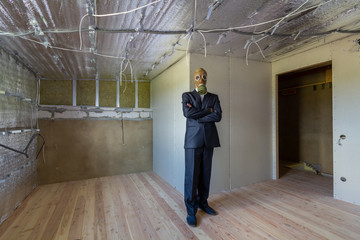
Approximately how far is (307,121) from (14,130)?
5.42m

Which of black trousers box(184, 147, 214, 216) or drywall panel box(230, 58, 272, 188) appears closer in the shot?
black trousers box(184, 147, 214, 216)

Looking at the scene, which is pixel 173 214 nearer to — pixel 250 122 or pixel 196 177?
pixel 196 177

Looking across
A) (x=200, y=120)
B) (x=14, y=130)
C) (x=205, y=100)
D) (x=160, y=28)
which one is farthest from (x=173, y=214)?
(x=14, y=130)

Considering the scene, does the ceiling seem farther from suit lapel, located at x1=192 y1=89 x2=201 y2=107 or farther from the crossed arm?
the crossed arm

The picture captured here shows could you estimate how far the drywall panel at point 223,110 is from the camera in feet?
8.89

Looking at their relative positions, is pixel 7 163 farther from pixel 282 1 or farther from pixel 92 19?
pixel 282 1

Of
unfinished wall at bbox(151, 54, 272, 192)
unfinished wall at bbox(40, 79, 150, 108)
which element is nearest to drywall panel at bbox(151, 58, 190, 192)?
unfinished wall at bbox(151, 54, 272, 192)

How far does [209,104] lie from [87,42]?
1644mm

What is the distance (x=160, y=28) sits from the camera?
6.17 ft

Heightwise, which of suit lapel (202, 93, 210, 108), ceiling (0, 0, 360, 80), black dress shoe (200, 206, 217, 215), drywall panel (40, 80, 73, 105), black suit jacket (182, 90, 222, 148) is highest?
ceiling (0, 0, 360, 80)

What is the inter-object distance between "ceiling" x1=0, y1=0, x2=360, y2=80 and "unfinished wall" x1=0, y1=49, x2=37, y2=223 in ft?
0.84

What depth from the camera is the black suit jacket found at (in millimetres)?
2010

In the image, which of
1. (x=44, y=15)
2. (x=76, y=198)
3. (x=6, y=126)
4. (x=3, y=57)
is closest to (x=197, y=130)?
(x=44, y=15)

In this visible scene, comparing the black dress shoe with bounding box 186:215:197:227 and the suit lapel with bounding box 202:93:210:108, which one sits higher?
the suit lapel with bounding box 202:93:210:108
